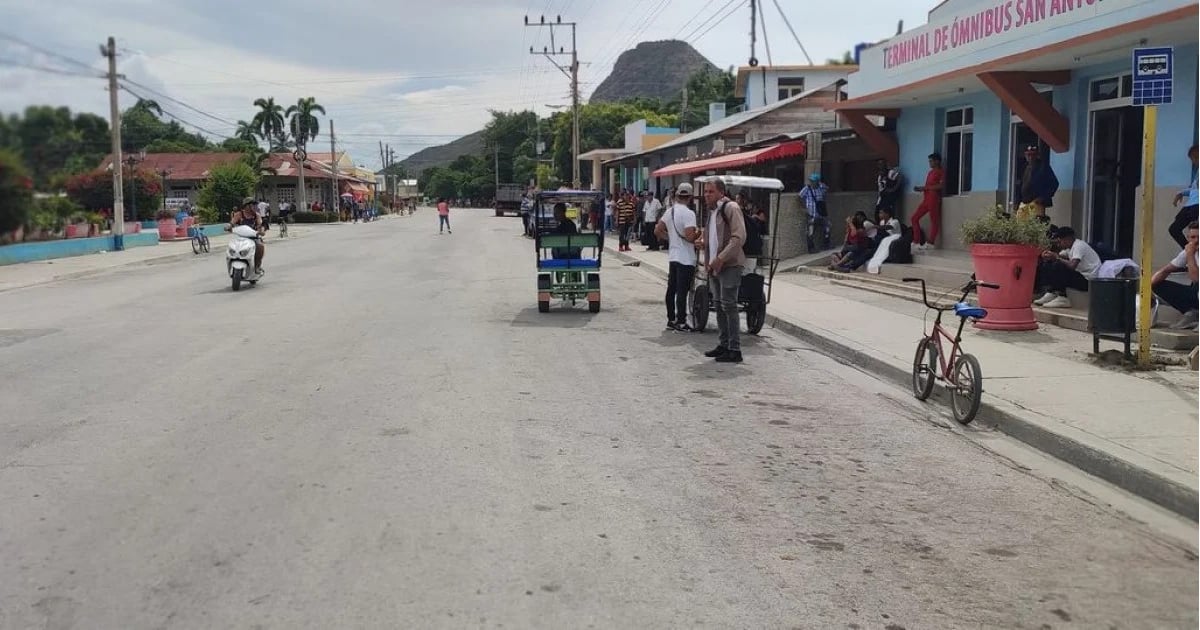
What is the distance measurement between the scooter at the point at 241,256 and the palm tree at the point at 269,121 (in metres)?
85.3

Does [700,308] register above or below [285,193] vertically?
below

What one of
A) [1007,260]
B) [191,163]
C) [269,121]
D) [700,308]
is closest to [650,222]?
[700,308]

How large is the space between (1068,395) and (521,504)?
4.92 meters

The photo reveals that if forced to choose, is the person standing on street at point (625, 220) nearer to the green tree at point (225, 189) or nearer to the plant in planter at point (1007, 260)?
the plant in planter at point (1007, 260)

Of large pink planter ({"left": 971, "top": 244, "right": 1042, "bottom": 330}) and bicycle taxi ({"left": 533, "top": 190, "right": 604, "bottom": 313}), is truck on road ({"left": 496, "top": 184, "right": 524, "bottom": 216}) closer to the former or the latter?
bicycle taxi ({"left": 533, "top": 190, "right": 604, "bottom": 313})

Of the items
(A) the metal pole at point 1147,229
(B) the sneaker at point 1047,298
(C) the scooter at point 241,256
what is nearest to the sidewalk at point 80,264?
(C) the scooter at point 241,256

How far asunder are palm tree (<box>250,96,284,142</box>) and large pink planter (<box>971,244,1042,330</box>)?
9570 cm

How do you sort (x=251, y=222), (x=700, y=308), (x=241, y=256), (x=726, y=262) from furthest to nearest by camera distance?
1. (x=251, y=222)
2. (x=241, y=256)
3. (x=700, y=308)
4. (x=726, y=262)

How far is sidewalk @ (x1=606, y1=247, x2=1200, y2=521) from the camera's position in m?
6.07

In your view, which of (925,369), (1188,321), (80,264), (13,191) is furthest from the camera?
(80,264)

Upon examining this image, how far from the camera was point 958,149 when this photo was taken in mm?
18797

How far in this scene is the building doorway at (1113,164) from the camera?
13719mm

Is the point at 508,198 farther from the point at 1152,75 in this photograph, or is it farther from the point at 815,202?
the point at 1152,75

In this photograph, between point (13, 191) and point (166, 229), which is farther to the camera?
point (166, 229)
